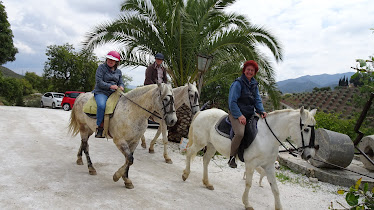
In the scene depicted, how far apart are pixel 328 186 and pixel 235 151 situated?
10.7 feet

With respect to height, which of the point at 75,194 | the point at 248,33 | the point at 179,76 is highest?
the point at 248,33

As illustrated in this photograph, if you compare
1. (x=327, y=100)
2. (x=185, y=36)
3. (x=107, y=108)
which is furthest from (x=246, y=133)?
(x=327, y=100)

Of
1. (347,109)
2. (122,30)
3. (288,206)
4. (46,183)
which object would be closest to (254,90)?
(288,206)

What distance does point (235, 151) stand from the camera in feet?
12.4

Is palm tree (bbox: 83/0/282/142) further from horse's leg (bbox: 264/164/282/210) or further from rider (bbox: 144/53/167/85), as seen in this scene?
horse's leg (bbox: 264/164/282/210)

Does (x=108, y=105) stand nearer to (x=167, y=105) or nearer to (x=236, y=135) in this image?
(x=167, y=105)

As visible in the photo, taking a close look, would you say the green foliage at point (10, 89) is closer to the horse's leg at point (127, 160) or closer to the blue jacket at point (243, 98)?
the horse's leg at point (127, 160)

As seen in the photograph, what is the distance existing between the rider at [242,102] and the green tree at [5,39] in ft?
73.3

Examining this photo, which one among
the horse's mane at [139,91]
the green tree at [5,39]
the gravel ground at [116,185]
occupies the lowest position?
the gravel ground at [116,185]

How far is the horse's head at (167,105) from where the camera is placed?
3.91 meters

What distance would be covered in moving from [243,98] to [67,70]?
2903 centimetres

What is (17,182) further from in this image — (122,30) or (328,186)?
(328,186)

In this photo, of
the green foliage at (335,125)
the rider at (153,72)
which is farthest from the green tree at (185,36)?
the green foliage at (335,125)

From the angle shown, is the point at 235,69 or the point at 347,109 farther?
the point at 347,109
